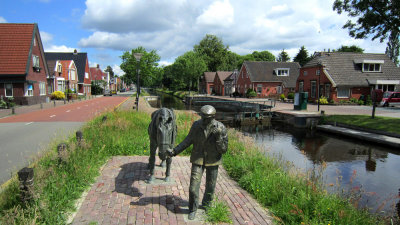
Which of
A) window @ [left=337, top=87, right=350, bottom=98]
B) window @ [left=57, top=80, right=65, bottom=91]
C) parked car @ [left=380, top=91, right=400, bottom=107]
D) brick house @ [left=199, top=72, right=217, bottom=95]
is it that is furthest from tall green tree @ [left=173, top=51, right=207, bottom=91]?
parked car @ [left=380, top=91, right=400, bottom=107]

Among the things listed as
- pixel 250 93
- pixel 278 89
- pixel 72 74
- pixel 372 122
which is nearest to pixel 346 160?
pixel 372 122

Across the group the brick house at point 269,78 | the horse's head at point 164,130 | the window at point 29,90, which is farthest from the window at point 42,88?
the horse's head at point 164,130

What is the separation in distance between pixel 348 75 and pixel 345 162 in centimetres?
2590

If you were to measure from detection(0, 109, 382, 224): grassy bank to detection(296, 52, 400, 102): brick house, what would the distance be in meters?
28.1

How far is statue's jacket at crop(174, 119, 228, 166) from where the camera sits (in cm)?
384

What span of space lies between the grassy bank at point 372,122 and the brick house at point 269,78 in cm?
2585

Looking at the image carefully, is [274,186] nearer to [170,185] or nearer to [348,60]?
[170,185]

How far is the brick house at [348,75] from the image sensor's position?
31234 millimetres

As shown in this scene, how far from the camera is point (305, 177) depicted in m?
5.83

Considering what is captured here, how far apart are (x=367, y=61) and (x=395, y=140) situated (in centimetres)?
2475

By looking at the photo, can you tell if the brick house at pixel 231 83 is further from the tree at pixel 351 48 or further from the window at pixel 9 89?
the window at pixel 9 89

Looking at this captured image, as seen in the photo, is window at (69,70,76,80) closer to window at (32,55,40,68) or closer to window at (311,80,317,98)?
Result: window at (32,55,40,68)

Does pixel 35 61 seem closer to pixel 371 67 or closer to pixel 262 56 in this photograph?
pixel 371 67

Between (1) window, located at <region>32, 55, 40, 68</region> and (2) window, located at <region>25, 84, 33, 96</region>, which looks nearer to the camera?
(2) window, located at <region>25, 84, 33, 96</region>
